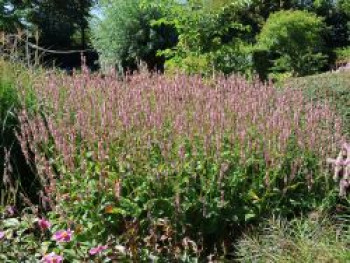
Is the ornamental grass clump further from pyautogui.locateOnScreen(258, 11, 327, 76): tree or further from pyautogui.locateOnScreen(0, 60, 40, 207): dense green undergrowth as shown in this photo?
pyautogui.locateOnScreen(258, 11, 327, 76): tree

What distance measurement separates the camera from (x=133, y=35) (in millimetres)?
15766

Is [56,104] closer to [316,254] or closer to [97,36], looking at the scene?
[316,254]

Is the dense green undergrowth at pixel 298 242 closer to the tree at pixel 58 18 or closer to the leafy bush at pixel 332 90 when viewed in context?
the leafy bush at pixel 332 90

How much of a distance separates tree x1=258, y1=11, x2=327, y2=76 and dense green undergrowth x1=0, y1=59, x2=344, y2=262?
8.46 metres

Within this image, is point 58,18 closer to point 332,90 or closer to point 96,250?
point 332,90

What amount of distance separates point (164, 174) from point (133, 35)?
514 inches

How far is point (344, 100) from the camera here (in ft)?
17.7

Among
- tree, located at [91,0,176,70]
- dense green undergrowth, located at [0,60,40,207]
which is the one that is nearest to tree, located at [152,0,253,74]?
dense green undergrowth, located at [0,60,40,207]

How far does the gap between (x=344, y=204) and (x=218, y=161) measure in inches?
45.2

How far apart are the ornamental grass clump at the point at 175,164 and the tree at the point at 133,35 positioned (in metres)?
11.6

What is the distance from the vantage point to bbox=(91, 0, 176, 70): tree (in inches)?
613

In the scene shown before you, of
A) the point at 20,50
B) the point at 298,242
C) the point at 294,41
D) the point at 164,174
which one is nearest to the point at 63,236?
the point at 164,174

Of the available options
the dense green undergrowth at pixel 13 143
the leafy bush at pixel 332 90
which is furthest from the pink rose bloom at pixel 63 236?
the leafy bush at pixel 332 90

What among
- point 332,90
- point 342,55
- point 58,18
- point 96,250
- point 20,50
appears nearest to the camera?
point 96,250
